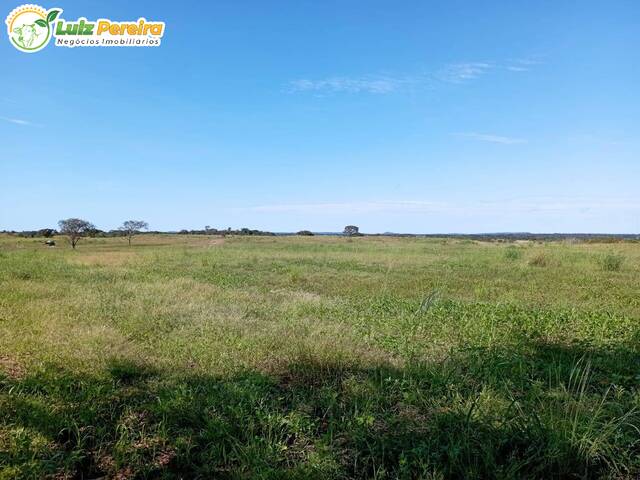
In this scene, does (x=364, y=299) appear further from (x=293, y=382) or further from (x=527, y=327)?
(x=293, y=382)

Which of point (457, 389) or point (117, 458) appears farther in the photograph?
point (457, 389)

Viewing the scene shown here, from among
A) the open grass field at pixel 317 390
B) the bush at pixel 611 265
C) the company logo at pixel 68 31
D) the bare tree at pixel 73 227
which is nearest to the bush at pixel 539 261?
the bush at pixel 611 265

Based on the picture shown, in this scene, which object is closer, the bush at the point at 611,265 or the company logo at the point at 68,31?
the company logo at the point at 68,31

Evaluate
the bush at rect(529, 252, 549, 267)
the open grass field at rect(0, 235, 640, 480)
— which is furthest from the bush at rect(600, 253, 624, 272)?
the open grass field at rect(0, 235, 640, 480)

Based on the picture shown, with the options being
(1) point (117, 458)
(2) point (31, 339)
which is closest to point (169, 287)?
(2) point (31, 339)

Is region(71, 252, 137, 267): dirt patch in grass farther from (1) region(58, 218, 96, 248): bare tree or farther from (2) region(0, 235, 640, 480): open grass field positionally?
(1) region(58, 218, 96, 248): bare tree

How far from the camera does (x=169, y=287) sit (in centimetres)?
1094

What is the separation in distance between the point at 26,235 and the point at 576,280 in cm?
6610

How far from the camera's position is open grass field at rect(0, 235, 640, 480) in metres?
3.08

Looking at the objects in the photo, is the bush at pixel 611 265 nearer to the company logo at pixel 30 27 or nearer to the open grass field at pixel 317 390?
the open grass field at pixel 317 390

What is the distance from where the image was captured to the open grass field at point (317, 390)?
3.08 meters

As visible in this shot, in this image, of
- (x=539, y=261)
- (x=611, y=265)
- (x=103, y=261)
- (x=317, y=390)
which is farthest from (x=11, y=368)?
(x=539, y=261)

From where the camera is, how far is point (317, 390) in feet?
13.9

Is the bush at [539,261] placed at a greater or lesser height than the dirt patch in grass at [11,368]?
greater
